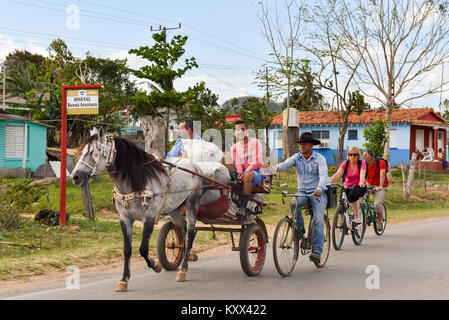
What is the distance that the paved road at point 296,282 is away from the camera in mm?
6824

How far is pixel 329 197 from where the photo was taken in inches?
358

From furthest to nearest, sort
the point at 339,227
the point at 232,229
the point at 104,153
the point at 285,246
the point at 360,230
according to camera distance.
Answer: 1. the point at 360,230
2. the point at 339,227
3. the point at 232,229
4. the point at 285,246
5. the point at 104,153

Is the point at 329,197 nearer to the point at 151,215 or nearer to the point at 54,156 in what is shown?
the point at 151,215

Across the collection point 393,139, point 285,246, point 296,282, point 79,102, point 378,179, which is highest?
point 393,139

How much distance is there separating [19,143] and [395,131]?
26900 millimetres

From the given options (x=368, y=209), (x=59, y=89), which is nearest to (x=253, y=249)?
(x=368, y=209)

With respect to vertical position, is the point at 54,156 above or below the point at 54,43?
below

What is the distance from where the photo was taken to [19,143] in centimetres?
2925

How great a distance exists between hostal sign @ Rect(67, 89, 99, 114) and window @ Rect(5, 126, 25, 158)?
58.4ft

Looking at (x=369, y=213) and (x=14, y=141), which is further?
(x=14, y=141)

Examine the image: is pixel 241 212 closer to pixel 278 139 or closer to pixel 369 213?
pixel 369 213
